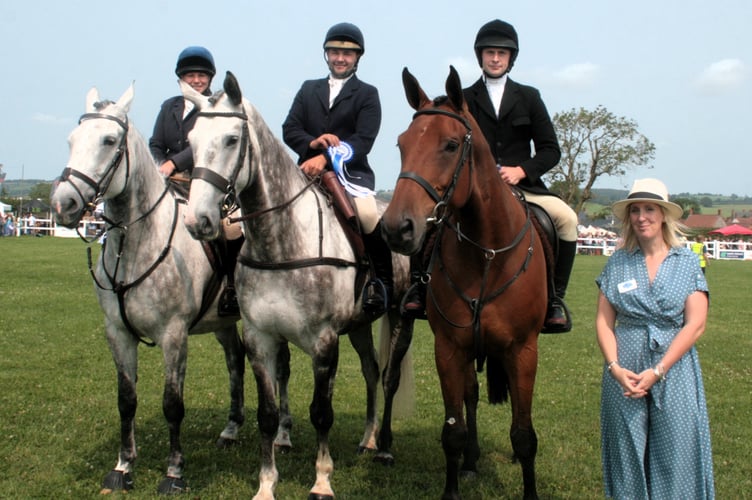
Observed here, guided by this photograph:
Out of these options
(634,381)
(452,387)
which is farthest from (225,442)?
(634,381)

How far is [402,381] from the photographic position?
300 inches

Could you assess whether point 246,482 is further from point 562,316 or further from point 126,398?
point 562,316

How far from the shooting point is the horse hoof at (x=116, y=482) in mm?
6016

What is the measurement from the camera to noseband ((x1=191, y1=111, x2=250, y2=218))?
4957 millimetres

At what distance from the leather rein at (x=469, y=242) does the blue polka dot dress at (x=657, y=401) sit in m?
0.79

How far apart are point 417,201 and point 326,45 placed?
2.81 meters

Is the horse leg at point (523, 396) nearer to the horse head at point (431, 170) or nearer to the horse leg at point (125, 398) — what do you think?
the horse head at point (431, 170)

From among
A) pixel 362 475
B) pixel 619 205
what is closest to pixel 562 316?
pixel 619 205

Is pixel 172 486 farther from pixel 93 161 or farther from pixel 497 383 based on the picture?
pixel 497 383

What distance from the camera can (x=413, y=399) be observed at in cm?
766

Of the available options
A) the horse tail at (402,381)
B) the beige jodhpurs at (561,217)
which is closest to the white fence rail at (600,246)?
the horse tail at (402,381)

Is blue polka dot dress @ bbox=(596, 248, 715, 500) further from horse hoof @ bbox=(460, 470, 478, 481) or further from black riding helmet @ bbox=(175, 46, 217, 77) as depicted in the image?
black riding helmet @ bbox=(175, 46, 217, 77)

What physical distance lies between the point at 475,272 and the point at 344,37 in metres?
2.66

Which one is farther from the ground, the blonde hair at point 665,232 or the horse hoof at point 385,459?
the blonde hair at point 665,232
